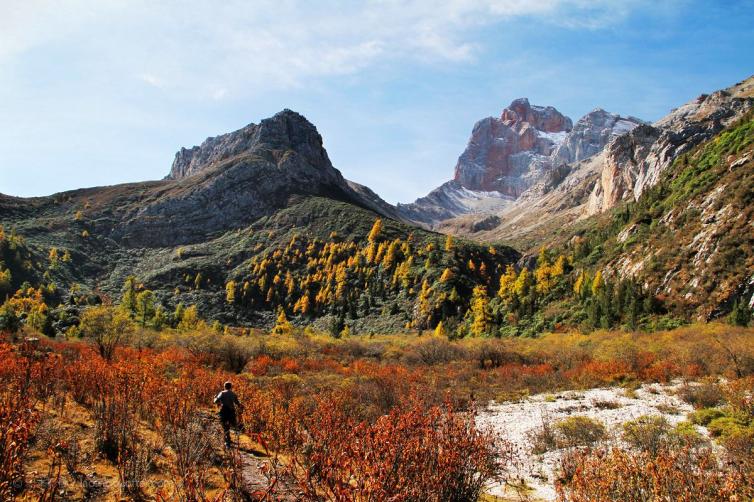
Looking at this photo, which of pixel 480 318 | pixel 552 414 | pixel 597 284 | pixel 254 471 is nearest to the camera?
pixel 254 471

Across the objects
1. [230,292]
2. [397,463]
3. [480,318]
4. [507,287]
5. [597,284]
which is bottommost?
[480,318]

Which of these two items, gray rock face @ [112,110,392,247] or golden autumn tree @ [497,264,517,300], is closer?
golden autumn tree @ [497,264,517,300]

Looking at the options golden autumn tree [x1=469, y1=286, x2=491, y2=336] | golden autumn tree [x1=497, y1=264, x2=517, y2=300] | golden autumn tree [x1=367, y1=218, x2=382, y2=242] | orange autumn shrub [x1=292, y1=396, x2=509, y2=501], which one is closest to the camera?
orange autumn shrub [x1=292, y1=396, x2=509, y2=501]

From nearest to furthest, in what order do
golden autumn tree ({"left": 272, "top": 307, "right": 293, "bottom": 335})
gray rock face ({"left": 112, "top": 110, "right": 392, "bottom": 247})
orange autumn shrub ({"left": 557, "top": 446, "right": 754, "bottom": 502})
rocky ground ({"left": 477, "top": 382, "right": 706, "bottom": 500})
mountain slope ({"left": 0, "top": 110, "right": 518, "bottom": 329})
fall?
1. orange autumn shrub ({"left": 557, "top": 446, "right": 754, "bottom": 502})
2. rocky ground ({"left": 477, "top": 382, "right": 706, "bottom": 500})
3. golden autumn tree ({"left": 272, "top": 307, "right": 293, "bottom": 335})
4. mountain slope ({"left": 0, "top": 110, "right": 518, "bottom": 329})
5. gray rock face ({"left": 112, "top": 110, "right": 392, "bottom": 247})

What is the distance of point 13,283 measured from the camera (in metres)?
68.6

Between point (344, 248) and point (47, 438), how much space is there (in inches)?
3316

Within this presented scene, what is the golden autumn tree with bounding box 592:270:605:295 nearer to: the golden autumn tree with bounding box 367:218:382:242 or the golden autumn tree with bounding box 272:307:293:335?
the golden autumn tree with bounding box 272:307:293:335

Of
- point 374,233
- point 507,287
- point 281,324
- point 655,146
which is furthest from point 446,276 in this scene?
point 655,146

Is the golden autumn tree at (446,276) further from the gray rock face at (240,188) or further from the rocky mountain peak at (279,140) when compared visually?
the rocky mountain peak at (279,140)

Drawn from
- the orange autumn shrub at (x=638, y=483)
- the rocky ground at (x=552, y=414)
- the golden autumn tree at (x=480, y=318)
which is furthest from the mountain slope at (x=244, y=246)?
the orange autumn shrub at (x=638, y=483)

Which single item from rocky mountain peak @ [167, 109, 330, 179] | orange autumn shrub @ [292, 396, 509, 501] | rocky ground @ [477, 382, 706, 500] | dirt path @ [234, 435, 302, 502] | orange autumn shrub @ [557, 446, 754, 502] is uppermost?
rocky mountain peak @ [167, 109, 330, 179]

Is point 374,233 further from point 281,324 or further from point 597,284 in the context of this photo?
point 597,284

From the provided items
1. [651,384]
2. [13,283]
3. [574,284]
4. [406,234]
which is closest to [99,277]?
[13,283]

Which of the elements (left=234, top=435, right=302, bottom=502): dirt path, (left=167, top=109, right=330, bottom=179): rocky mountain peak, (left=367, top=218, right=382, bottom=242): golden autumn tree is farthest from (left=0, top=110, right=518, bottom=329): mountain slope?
(left=234, top=435, right=302, bottom=502): dirt path
